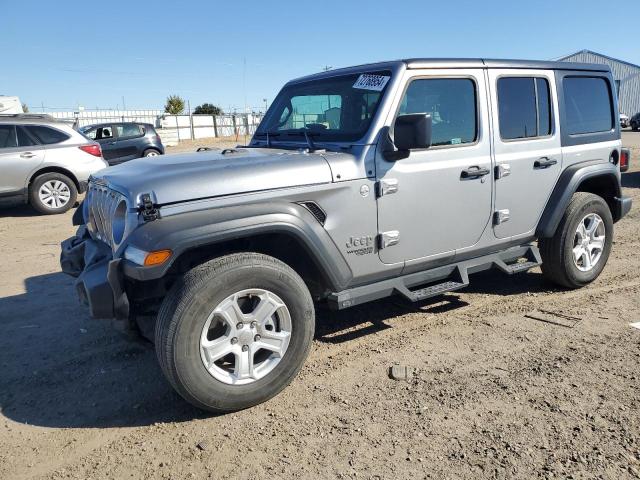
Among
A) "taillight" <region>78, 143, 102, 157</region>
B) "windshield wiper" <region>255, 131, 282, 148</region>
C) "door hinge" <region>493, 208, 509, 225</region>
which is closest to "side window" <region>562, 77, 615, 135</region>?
"door hinge" <region>493, 208, 509, 225</region>

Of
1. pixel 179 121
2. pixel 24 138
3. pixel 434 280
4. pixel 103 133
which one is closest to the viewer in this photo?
pixel 434 280

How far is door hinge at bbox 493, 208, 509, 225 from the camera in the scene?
4.18 meters

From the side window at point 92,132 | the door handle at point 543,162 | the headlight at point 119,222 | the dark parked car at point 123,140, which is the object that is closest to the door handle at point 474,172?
the door handle at point 543,162

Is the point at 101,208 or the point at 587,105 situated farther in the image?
the point at 587,105

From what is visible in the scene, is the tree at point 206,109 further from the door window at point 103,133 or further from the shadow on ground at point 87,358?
the shadow on ground at point 87,358

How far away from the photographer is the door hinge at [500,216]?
4184 mm

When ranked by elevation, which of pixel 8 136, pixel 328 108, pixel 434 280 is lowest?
pixel 434 280

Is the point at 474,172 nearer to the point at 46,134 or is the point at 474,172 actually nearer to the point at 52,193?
the point at 52,193

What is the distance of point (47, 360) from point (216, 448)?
1789mm

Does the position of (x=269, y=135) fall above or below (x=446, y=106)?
below

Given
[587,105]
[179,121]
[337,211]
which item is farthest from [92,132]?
[179,121]

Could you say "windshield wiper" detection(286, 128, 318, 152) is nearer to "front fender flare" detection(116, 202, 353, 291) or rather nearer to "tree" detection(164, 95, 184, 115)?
"front fender flare" detection(116, 202, 353, 291)

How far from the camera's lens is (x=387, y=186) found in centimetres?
353

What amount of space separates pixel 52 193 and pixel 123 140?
6.36 m
